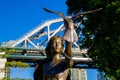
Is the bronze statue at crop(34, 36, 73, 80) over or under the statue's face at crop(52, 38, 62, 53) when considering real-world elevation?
under

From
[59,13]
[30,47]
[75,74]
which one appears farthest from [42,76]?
[75,74]

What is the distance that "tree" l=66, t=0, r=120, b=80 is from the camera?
1698 cm

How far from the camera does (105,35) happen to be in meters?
17.9

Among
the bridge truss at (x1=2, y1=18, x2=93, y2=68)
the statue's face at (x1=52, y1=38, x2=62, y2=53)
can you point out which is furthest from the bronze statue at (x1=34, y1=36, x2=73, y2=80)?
the bridge truss at (x1=2, y1=18, x2=93, y2=68)

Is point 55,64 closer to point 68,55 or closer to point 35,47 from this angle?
point 68,55

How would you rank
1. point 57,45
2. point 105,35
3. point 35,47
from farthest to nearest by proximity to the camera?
point 35,47 → point 105,35 → point 57,45

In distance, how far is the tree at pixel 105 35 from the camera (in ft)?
Answer: 55.7

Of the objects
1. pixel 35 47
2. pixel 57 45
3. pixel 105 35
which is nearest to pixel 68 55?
pixel 57 45

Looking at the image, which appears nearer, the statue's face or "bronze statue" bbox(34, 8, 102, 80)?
"bronze statue" bbox(34, 8, 102, 80)

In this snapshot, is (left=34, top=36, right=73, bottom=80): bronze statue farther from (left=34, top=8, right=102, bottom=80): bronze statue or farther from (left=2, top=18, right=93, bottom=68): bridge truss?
(left=2, top=18, right=93, bottom=68): bridge truss

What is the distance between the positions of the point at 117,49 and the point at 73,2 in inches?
189

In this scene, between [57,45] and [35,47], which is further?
[35,47]

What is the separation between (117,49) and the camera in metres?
16.7

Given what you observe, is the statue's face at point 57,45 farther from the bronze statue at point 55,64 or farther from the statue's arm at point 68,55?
the statue's arm at point 68,55
